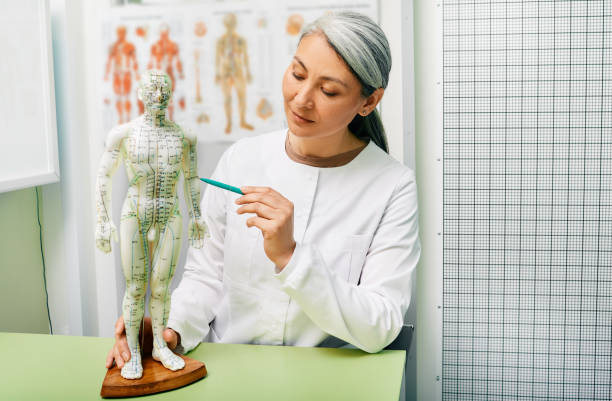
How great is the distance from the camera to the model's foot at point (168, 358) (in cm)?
98

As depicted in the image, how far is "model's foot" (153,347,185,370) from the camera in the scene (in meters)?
0.98

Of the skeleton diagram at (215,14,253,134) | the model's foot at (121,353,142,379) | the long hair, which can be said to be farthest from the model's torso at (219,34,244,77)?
the model's foot at (121,353,142,379)

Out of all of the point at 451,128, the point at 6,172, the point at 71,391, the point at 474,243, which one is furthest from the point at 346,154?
the point at 6,172

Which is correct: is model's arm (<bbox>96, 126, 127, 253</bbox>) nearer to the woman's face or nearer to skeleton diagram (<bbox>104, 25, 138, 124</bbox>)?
the woman's face

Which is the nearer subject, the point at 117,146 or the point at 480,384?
the point at 117,146

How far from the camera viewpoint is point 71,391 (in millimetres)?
968

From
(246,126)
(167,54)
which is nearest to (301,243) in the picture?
(246,126)

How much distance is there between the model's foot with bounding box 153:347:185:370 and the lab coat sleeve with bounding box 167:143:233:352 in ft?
0.33

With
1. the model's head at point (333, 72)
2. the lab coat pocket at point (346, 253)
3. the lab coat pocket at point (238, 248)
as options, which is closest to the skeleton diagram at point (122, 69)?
the lab coat pocket at point (238, 248)

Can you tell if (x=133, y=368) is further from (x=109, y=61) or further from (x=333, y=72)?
(x=109, y=61)

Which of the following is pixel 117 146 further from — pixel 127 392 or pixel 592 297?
pixel 592 297

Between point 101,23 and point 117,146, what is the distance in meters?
0.94

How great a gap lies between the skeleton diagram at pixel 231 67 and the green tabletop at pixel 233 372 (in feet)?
2.49

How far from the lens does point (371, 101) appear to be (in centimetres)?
123
